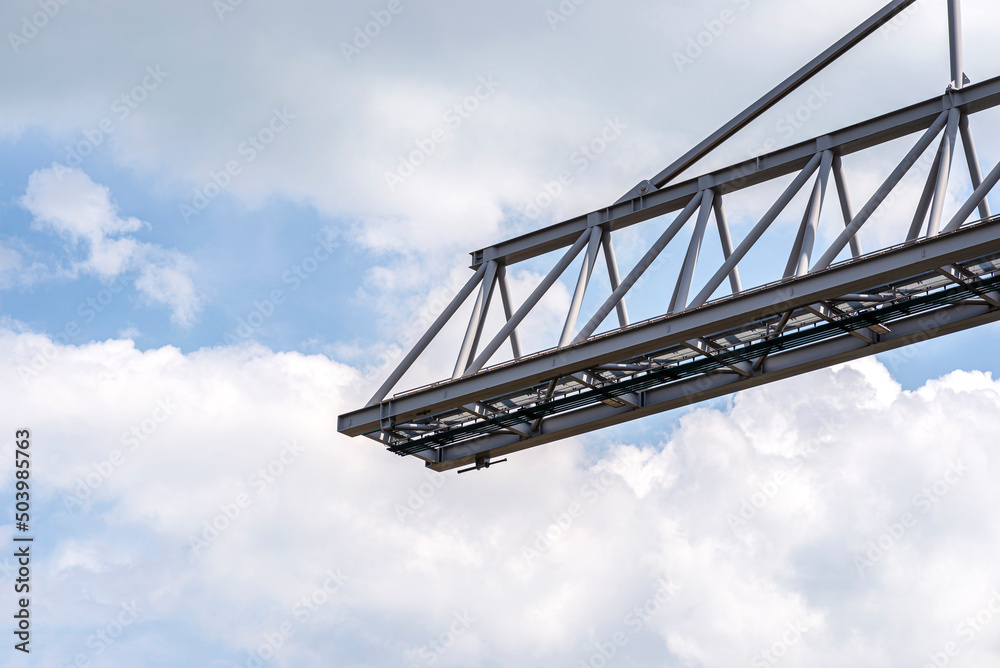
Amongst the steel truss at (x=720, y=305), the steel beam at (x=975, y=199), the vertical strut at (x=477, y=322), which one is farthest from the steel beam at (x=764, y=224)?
the vertical strut at (x=477, y=322)

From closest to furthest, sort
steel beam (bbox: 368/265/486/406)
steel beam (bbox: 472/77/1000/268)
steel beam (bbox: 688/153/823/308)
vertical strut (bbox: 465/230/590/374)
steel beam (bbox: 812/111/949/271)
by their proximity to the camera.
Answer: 1. steel beam (bbox: 812/111/949/271)
2. steel beam (bbox: 472/77/1000/268)
3. steel beam (bbox: 688/153/823/308)
4. vertical strut (bbox: 465/230/590/374)
5. steel beam (bbox: 368/265/486/406)

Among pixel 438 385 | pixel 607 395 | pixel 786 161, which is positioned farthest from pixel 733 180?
pixel 438 385

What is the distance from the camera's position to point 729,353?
2409cm

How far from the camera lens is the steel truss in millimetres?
22172

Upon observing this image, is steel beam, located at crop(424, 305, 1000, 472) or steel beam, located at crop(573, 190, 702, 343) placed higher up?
steel beam, located at crop(573, 190, 702, 343)

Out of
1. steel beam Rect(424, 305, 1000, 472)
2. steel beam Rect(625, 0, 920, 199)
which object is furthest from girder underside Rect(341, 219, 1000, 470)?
steel beam Rect(625, 0, 920, 199)

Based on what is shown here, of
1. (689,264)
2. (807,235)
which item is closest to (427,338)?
(689,264)

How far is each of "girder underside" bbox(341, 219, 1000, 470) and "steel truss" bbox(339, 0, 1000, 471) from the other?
0.03 metres

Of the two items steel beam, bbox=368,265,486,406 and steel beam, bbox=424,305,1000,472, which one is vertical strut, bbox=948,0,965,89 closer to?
steel beam, bbox=424,305,1000,472

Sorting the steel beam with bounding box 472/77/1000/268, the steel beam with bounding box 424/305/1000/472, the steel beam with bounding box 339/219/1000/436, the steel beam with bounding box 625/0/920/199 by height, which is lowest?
the steel beam with bounding box 339/219/1000/436

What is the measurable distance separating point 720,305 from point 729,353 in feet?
4.95

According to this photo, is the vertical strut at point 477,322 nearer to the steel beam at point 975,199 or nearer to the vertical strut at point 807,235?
the vertical strut at point 807,235

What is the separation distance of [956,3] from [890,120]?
241 cm

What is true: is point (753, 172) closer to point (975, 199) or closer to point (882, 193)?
point (882, 193)
